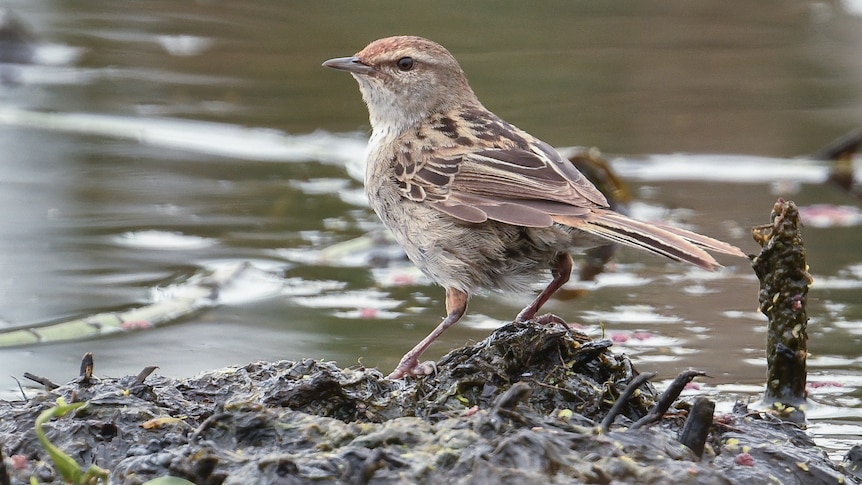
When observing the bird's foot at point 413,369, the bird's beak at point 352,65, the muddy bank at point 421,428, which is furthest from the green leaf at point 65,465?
the bird's beak at point 352,65

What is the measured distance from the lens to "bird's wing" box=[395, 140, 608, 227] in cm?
555

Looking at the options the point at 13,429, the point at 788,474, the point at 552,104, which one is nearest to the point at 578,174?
the point at 788,474

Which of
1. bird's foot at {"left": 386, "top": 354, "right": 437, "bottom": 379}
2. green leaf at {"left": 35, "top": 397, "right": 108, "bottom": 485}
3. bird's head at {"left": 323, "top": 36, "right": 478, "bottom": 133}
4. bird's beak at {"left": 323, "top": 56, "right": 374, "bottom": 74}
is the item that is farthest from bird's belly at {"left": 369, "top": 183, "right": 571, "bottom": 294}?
green leaf at {"left": 35, "top": 397, "right": 108, "bottom": 485}

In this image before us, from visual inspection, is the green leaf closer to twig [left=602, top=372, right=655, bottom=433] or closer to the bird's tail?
twig [left=602, top=372, right=655, bottom=433]

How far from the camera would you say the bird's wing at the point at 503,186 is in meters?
5.55

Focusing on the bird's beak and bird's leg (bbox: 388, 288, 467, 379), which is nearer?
bird's leg (bbox: 388, 288, 467, 379)

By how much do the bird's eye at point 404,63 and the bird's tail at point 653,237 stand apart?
5.71ft

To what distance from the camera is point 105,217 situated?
29.5ft

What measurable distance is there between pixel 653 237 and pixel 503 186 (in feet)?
2.99

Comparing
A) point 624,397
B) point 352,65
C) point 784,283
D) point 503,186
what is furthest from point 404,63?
point 624,397

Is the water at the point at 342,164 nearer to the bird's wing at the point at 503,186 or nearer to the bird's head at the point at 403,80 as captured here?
the bird's wing at the point at 503,186

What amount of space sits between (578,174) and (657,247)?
107 cm

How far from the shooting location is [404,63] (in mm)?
6902

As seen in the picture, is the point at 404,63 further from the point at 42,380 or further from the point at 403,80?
the point at 42,380
